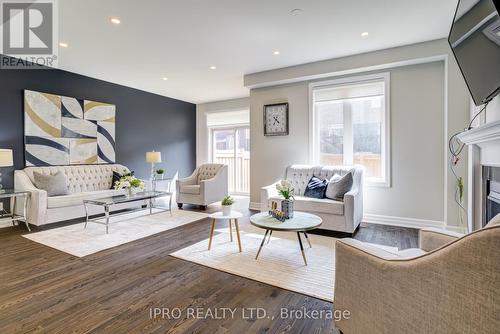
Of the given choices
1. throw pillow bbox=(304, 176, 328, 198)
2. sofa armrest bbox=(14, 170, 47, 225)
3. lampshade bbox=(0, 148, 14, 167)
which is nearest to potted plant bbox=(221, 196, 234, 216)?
throw pillow bbox=(304, 176, 328, 198)

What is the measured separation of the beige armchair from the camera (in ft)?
2.78

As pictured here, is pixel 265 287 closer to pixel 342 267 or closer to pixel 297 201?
pixel 342 267

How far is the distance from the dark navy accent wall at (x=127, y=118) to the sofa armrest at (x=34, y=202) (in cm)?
36

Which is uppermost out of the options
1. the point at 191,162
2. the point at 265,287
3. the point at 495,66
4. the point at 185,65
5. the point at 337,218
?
the point at 185,65

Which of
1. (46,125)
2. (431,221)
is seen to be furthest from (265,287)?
(46,125)

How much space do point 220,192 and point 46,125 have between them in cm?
349

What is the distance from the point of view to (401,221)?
4145mm

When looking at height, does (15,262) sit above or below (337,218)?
below

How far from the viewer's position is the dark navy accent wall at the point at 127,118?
4.24m

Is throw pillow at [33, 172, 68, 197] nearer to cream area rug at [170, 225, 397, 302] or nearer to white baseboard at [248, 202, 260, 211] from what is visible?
cream area rug at [170, 225, 397, 302]

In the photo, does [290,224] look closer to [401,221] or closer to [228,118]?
[401,221]

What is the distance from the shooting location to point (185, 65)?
4727 millimetres

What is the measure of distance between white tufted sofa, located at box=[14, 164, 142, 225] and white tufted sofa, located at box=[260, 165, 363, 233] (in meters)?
3.20

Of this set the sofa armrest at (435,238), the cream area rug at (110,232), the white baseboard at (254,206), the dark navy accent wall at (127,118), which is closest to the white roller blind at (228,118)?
the dark navy accent wall at (127,118)
